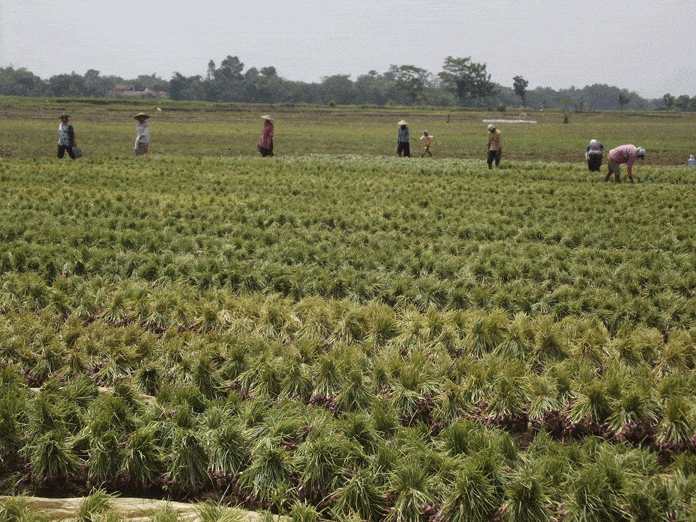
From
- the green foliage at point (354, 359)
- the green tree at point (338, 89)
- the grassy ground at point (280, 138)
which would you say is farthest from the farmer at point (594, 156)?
the green tree at point (338, 89)

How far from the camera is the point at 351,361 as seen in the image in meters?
5.31

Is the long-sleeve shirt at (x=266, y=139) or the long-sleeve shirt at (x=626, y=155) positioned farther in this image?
Answer: the long-sleeve shirt at (x=266, y=139)

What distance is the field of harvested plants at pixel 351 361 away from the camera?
12.6 feet

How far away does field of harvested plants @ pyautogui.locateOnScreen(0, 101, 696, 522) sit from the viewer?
12.6ft

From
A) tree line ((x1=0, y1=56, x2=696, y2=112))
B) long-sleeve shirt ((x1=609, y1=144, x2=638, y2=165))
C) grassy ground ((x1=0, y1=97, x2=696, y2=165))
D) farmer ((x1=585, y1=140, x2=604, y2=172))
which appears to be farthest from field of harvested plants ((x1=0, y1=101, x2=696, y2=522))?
tree line ((x1=0, y1=56, x2=696, y2=112))

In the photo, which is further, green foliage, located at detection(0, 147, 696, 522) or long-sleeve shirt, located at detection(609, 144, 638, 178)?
long-sleeve shirt, located at detection(609, 144, 638, 178)

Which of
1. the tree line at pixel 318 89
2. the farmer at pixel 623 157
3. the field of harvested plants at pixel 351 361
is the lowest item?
the field of harvested plants at pixel 351 361

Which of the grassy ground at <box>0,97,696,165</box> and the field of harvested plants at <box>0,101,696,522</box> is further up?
the grassy ground at <box>0,97,696,165</box>

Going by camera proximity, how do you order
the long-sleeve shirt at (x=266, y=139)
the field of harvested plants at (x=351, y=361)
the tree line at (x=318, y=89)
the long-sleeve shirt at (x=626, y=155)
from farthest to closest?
the tree line at (x=318, y=89) < the long-sleeve shirt at (x=266, y=139) < the long-sleeve shirt at (x=626, y=155) < the field of harvested plants at (x=351, y=361)

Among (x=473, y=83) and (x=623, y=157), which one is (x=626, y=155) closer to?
(x=623, y=157)

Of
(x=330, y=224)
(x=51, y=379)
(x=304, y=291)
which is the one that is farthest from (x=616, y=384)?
(x=330, y=224)

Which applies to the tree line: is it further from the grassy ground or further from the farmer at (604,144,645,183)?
the farmer at (604,144,645,183)

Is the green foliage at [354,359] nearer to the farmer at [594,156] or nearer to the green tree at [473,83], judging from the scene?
the farmer at [594,156]

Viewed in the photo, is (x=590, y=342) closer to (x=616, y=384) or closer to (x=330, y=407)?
(x=616, y=384)
